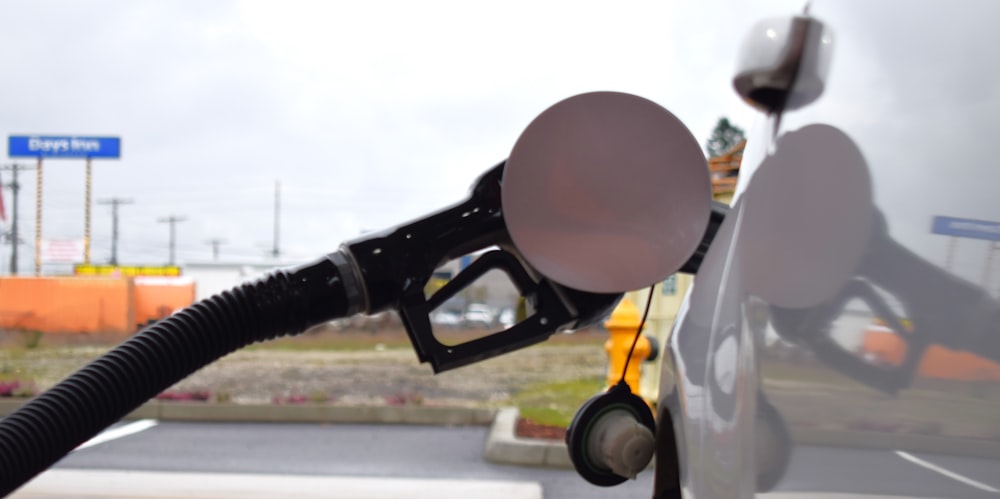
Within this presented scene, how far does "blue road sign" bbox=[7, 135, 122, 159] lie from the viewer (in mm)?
35531

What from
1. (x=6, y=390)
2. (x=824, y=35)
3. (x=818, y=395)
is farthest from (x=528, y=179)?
(x=6, y=390)

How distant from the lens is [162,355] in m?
1.85

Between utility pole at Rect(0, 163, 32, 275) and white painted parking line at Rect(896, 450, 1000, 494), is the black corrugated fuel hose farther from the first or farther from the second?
utility pole at Rect(0, 163, 32, 275)

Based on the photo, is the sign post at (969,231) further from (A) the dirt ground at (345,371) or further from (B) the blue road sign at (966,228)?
(A) the dirt ground at (345,371)

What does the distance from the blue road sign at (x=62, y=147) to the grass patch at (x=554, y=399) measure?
2992 cm

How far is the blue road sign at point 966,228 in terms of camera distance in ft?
2.73

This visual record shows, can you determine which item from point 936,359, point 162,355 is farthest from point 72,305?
point 936,359

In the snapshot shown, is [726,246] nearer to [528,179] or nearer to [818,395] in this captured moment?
[528,179]

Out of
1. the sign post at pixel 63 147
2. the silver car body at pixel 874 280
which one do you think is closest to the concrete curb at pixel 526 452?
the silver car body at pixel 874 280

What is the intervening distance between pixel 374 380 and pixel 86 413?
1123cm

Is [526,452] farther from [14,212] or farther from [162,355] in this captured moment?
[14,212]

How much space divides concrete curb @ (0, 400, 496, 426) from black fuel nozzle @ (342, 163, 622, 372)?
693 centimetres

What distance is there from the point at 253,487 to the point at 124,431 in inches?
122

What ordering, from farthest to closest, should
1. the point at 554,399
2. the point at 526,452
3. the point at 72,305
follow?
1. the point at 72,305
2. the point at 554,399
3. the point at 526,452
